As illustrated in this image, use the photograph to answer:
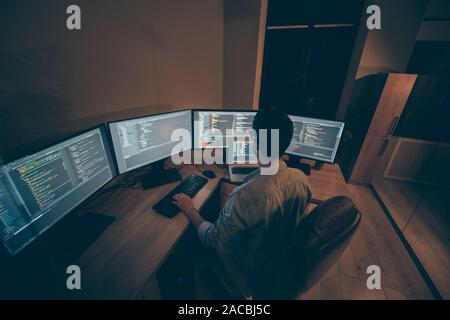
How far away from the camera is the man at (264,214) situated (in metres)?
0.93

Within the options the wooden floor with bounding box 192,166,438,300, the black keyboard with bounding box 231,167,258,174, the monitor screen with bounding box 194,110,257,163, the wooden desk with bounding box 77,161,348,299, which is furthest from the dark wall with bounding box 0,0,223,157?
the wooden floor with bounding box 192,166,438,300

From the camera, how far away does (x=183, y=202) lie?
1276mm

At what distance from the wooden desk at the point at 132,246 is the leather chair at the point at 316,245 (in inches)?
22.6

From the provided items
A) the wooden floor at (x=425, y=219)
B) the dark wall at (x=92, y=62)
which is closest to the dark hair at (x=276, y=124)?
the dark wall at (x=92, y=62)

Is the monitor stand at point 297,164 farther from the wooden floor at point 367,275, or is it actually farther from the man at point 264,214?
the man at point 264,214

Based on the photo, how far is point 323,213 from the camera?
0.81 m

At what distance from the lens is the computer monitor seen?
2.57 ft

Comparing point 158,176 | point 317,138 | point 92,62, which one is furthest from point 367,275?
point 92,62

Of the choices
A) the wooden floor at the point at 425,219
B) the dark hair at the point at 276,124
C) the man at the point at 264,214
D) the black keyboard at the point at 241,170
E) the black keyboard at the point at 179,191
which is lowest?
the wooden floor at the point at 425,219

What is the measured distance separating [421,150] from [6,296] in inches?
170

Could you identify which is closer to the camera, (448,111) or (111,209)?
(111,209)

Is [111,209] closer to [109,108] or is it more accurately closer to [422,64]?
[109,108]

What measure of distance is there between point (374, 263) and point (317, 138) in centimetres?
137
